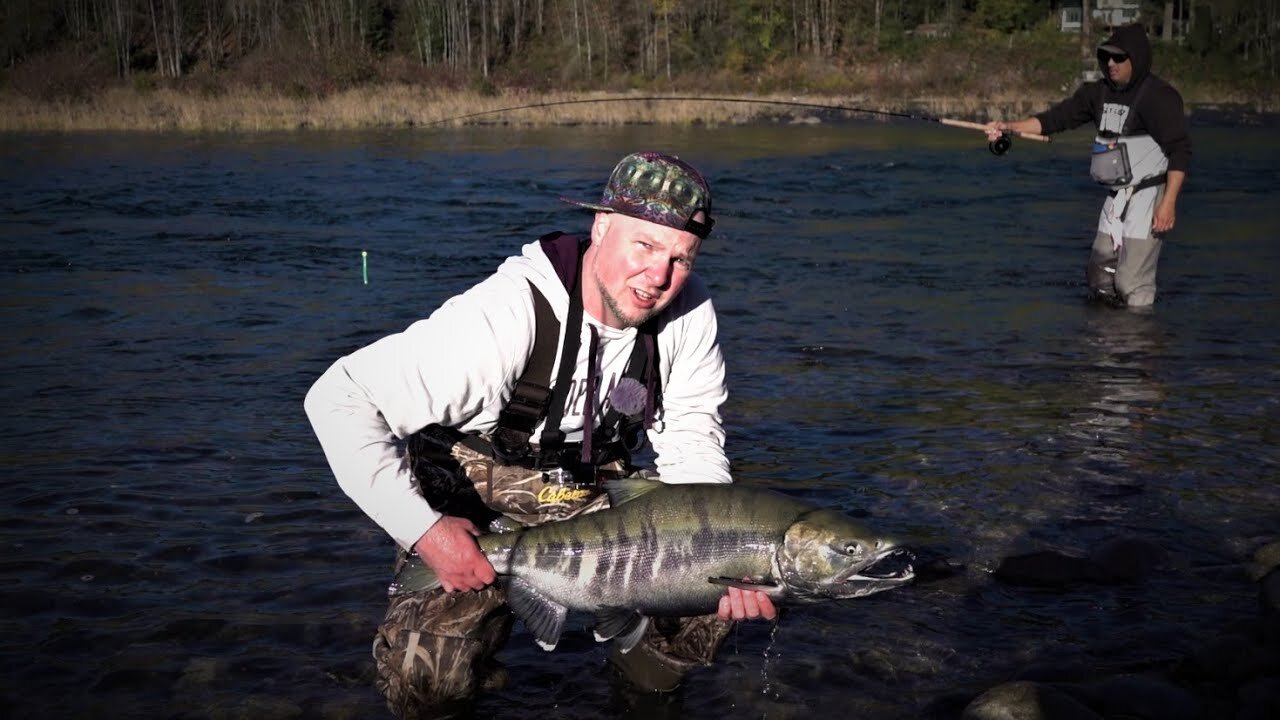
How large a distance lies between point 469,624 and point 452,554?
1.23 ft

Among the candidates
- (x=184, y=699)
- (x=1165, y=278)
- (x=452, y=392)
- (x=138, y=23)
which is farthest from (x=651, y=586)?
(x=138, y=23)

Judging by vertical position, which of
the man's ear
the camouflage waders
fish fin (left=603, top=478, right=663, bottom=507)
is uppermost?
the man's ear

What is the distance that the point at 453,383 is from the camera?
434cm

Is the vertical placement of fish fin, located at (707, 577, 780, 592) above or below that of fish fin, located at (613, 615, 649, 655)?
above

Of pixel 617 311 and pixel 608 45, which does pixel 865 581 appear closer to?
pixel 617 311

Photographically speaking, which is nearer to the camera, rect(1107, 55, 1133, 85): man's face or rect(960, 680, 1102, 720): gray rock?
rect(960, 680, 1102, 720): gray rock

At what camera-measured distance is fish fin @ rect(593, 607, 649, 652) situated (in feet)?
14.1

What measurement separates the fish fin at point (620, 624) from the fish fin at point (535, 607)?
130 mm

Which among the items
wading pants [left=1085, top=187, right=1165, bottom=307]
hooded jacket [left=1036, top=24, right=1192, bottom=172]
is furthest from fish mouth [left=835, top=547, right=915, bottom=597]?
wading pants [left=1085, top=187, right=1165, bottom=307]

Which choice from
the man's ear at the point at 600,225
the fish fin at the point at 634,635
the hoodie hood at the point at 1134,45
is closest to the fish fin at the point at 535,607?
the fish fin at the point at 634,635

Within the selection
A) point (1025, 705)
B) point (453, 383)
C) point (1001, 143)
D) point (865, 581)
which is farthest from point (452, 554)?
point (1001, 143)

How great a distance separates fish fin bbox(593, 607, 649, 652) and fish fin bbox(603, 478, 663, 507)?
0.36 metres

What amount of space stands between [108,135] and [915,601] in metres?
38.3

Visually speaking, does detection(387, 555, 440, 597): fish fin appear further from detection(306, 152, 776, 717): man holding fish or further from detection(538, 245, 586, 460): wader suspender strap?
detection(538, 245, 586, 460): wader suspender strap
